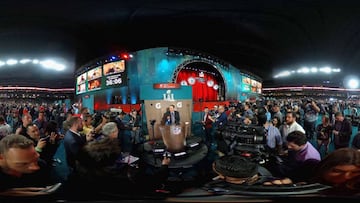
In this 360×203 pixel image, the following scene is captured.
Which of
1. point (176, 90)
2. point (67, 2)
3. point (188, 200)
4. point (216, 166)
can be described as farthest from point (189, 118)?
point (67, 2)

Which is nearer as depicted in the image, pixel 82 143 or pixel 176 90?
pixel 176 90

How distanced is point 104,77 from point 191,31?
0.43 metres

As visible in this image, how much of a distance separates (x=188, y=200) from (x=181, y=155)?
0.21 metres

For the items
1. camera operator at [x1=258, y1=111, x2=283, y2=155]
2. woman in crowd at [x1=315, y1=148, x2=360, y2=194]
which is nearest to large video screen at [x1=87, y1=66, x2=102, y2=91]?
Result: camera operator at [x1=258, y1=111, x2=283, y2=155]

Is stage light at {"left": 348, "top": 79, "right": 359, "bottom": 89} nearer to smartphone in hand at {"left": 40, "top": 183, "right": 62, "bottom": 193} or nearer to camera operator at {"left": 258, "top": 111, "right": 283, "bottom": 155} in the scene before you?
camera operator at {"left": 258, "top": 111, "right": 283, "bottom": 155}

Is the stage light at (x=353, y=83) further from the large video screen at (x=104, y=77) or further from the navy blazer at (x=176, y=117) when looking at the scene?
the large video screen at (x=104, y=77)

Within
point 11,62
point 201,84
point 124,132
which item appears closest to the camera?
point 201,84

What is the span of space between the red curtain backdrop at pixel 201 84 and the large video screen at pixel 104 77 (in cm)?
23

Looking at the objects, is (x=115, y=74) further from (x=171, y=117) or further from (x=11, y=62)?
(x=11, y=62)

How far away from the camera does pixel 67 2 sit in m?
0.97

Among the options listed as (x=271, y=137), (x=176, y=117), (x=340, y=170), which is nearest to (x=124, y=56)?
(x=176, y=117)

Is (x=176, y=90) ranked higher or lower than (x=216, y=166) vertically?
higher

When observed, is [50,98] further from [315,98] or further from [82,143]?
[315,98]

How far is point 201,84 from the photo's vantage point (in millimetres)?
854
